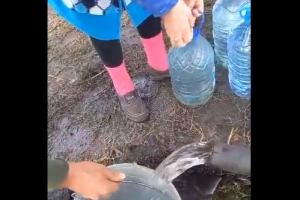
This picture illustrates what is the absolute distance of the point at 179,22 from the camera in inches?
53.1

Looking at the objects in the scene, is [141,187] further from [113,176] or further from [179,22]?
[179,22]

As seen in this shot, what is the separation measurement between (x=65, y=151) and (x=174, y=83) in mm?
540

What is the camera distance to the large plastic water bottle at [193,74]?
1933mm

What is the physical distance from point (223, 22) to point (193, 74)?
268 mm

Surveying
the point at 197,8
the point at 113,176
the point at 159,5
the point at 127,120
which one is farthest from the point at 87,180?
the point at 127,120

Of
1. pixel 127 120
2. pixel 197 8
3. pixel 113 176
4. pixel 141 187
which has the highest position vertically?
pixel 197 8

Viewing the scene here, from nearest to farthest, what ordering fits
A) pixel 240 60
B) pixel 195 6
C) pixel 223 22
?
pixel 195 6
pixel 240 60
pixel 223 22

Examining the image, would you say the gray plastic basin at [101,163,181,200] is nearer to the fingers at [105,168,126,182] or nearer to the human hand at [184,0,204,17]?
the fingers at [105,168,126,182]

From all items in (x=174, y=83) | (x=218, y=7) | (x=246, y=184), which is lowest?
(x=246, y=184)

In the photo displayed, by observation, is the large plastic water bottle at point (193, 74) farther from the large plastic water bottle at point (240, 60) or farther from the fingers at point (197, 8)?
the fingers at point (197, 8)

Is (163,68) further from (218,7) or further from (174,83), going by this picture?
(218,7)
